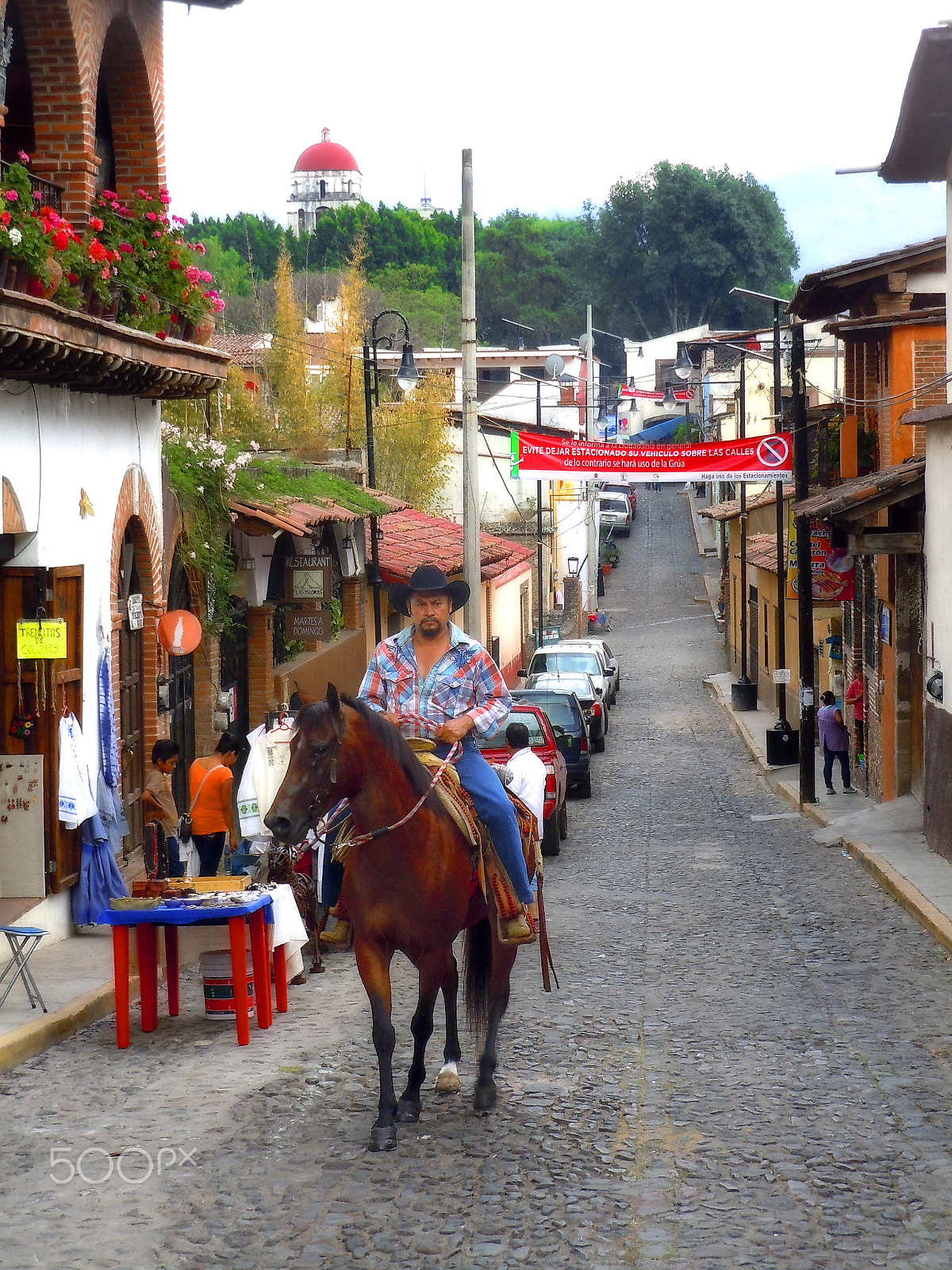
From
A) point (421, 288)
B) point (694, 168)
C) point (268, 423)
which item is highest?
point (694, 168)

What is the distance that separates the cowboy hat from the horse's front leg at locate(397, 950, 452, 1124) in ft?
5.88

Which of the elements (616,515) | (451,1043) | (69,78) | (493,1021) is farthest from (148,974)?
(616,515)

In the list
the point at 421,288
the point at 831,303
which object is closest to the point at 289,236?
the point at 421,288

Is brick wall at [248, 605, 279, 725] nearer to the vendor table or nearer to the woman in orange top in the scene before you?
the woman in orange top

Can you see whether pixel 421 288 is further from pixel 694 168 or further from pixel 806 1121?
pixel 806 1121

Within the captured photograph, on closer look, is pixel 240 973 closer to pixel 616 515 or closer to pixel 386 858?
pixel 386 858

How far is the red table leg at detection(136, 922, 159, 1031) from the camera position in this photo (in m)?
9.02

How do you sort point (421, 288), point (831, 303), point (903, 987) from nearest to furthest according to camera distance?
point (903, 987) → point (831, 303) → point (421, 288)

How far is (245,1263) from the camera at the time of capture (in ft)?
18.6

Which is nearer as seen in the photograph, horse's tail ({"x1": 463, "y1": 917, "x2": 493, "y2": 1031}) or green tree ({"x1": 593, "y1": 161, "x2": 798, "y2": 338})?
horse's tail ({"x1": 463, "y1": 917, "x2": 493, "y2": 1031})

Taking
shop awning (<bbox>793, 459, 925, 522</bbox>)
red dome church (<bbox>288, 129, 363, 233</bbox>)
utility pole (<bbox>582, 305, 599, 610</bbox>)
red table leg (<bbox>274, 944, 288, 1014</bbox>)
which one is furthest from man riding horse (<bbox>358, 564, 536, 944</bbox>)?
red dome church (<bbox>288, 129, 363, 233</bbox>)

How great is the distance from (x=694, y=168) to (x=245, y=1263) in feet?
312

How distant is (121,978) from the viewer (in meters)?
8.80

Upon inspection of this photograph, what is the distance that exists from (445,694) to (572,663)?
26.1 m
